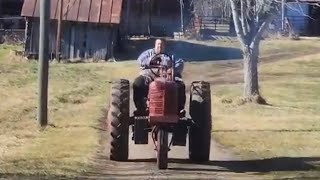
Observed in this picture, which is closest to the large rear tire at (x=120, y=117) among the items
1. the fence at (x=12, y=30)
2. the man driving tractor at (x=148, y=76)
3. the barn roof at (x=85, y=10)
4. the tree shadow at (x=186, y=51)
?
the man driving tractor at (x=148, y=76)

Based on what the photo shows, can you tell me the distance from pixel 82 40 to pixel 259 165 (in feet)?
93.4

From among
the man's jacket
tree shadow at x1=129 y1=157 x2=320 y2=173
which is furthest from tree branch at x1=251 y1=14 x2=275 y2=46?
the man's jacket

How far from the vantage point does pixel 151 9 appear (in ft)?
178

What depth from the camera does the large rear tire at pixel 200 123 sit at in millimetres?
12398

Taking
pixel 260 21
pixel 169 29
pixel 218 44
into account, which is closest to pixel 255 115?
pixel 260 21

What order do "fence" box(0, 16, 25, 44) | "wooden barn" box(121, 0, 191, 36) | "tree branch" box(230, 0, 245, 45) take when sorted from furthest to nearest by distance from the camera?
"wooden barn" box(121, 0, 191, 36) < "fence" box(0, 16, 25, 44) < "tree branch" box(230, 0, 245, 45)

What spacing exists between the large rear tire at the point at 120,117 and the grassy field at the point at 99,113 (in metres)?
0.57

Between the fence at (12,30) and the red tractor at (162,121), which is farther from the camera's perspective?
the fence at (12,30)

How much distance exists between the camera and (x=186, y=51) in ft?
149

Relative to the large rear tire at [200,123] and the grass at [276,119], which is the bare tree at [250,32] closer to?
the grass at [276,119]

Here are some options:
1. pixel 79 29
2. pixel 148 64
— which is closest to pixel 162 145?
pixel 148 64

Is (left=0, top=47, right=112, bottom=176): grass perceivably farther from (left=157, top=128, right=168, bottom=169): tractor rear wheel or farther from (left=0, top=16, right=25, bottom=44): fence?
(left=0, top=16, right=25, bottom=44): fence

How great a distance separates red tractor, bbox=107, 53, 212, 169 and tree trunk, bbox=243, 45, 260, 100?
11.0 m

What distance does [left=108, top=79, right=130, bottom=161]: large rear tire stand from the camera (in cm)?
1220
